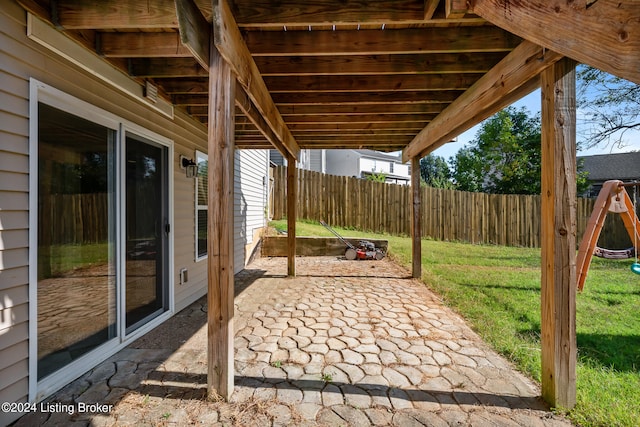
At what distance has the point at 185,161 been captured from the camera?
12.6ft

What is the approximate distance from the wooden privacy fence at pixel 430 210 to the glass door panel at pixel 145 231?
7.23 meters

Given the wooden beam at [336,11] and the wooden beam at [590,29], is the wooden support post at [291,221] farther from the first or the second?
the wooden beam at [590,29]

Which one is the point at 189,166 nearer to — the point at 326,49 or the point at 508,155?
the point at 326,49

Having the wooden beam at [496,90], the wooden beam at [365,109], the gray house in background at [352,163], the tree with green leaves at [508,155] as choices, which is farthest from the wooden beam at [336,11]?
the gray house in background at [352,163]

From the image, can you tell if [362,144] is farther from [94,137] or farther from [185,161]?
[94,137]

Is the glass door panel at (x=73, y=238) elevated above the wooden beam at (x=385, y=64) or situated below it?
below

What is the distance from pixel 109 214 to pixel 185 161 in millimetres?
1419

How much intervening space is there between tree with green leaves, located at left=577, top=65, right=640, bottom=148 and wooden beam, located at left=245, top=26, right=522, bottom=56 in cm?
754

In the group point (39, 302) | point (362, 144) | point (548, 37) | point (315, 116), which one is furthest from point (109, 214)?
point (362, 144)

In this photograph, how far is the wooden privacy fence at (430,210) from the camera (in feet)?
32.5

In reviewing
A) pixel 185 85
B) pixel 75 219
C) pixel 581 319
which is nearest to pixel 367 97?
pixel 185 85

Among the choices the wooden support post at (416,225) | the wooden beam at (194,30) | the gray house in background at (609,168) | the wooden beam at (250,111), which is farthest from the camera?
the gray house in background at (609,168)

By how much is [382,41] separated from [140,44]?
1861mm

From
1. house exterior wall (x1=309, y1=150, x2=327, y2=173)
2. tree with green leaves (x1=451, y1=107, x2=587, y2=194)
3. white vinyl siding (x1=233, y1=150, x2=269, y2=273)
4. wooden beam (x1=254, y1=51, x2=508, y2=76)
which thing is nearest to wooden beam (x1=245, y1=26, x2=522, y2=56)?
wooden beam (x1=254, y1=51, x2=508, y2=76)
